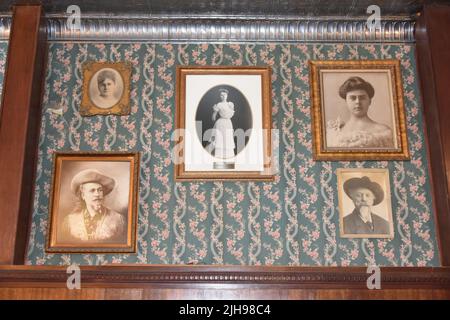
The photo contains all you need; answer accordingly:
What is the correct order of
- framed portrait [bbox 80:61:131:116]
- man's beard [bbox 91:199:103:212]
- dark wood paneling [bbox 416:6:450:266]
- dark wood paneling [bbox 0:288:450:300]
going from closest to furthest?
dark wood paneling [bbox 0:288:450:300], dark wood paneling [bbox 416:6:450:266], man's beard [bbox 91:199:103:212], framed portrait [bbox 80:61:131:116]

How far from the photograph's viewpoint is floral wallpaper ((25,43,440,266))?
514 centimetres

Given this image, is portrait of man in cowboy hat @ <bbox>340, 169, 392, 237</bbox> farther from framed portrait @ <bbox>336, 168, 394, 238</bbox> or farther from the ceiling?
the ceiling

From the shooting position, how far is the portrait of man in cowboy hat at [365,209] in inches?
205

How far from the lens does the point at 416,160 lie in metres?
5.40

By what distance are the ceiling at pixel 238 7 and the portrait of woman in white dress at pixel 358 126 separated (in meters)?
0.68

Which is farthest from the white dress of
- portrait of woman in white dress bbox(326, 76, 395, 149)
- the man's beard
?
the man's beard

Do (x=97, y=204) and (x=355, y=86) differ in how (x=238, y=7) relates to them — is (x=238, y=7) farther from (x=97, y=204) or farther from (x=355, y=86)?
(x=97, y=204)

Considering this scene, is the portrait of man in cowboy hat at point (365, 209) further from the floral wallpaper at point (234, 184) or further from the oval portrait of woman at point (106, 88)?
the oval portrait of woman at point (106, 88)

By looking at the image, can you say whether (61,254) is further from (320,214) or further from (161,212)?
(320,214)

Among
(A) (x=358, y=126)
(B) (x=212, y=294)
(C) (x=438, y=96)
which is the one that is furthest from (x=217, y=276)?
(C) (x=438, y=96)

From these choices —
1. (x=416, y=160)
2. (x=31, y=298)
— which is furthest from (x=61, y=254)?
(x=416, y=160)

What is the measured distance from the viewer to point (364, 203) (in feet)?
17.3

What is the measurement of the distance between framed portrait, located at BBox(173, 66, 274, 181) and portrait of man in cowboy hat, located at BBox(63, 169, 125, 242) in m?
0.62
